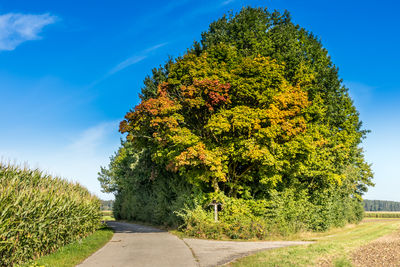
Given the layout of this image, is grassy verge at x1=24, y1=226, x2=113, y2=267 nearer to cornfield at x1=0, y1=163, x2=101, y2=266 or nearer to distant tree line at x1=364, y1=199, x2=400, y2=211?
cornfield at x1=0, y1=163, x2=101, y2=266

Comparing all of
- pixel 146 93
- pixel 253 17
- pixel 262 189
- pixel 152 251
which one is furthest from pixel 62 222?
pixel 253 17

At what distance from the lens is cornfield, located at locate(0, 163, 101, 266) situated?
24.9ft

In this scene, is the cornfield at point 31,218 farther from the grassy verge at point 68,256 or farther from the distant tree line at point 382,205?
the distant tree line at point 382,205

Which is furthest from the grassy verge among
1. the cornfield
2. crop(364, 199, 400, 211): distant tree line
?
crop(364, 199, 400, 211): distant tree line

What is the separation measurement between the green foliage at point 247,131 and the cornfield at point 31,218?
263 inches

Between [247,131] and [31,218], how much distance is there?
39.9 ft

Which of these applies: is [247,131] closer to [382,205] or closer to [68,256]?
[68,256]

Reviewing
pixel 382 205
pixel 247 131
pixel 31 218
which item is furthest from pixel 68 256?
pixel 382 205

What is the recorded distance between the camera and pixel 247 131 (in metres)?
17.8

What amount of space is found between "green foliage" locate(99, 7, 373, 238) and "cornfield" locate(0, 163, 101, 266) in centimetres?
669

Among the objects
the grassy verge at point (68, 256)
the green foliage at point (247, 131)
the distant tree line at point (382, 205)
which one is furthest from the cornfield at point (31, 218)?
the distant tree line at point (382, 205)

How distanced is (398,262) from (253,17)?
66.7 feet

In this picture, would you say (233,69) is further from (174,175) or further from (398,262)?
(398,262)

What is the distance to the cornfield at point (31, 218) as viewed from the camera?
7590 millimetres
